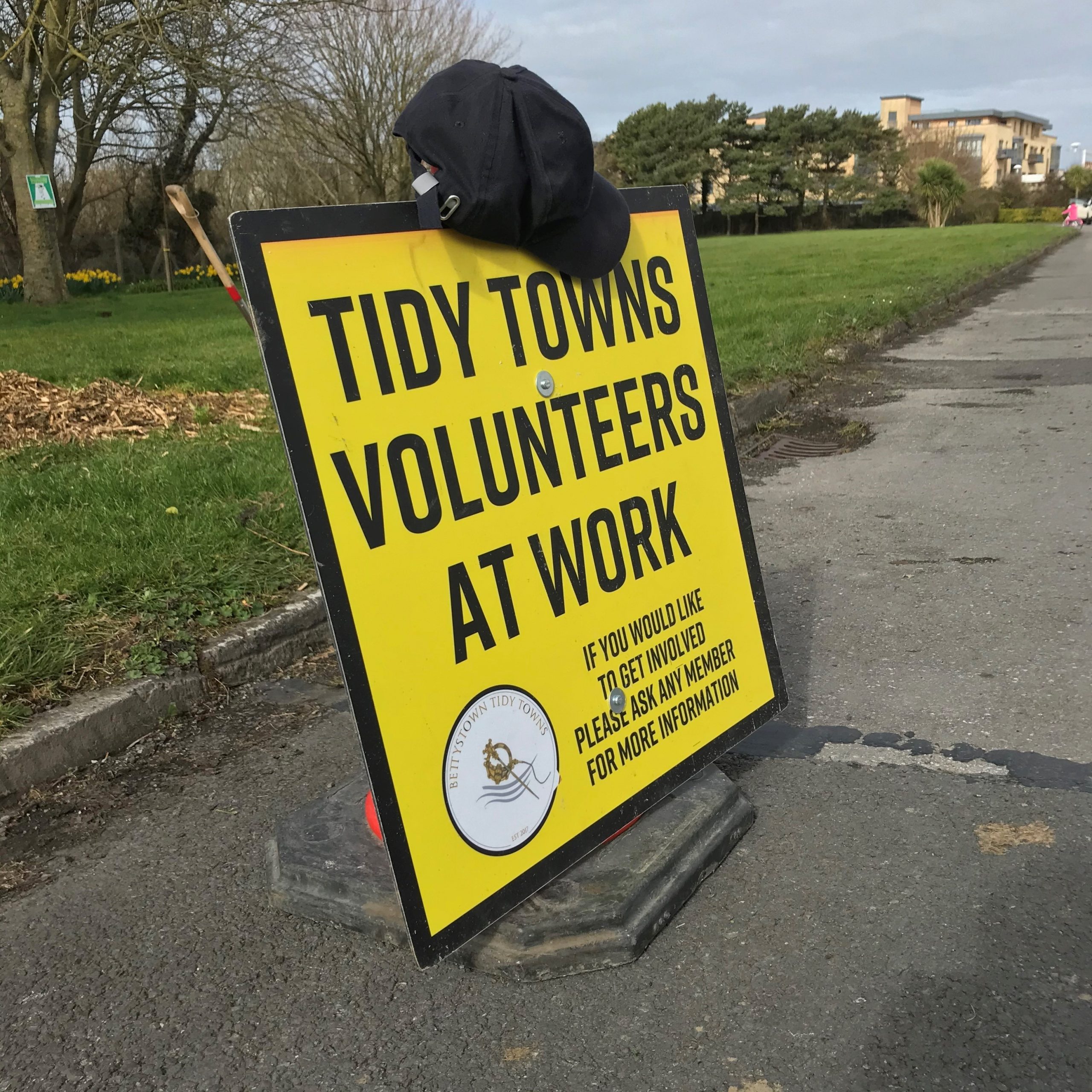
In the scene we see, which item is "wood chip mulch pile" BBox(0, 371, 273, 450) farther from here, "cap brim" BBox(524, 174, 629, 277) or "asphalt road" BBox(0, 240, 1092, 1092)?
"cap brim" BBox(524, 174, 629, 277)

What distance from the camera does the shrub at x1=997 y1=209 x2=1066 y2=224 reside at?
65188 mm

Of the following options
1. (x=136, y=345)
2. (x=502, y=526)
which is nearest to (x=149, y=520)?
(x=502, y=526)

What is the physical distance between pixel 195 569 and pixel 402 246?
228 cm

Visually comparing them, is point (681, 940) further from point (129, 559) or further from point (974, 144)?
point (974, 144)

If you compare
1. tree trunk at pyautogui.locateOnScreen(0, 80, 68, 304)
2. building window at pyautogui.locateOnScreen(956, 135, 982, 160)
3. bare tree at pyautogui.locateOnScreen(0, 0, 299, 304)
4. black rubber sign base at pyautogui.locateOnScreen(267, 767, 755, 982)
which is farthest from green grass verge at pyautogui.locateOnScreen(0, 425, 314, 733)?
building window at pyautogui.locateOnScreen(956, 135, 982, 160)

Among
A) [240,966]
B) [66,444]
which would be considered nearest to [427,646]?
[240,966]

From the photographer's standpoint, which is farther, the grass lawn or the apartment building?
the apartment building

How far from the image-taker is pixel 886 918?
2.29m

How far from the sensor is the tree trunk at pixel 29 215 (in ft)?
60.7

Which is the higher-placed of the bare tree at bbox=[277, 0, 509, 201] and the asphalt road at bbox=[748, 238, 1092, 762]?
the bare tree at bbox=[277, 0, 509, 201]

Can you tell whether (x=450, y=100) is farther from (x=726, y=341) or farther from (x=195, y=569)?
(x=726, y=341)

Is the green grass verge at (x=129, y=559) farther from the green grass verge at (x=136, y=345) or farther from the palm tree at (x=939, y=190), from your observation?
the palm tree at (x=939, y=190)

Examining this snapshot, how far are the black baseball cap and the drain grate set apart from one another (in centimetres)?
483

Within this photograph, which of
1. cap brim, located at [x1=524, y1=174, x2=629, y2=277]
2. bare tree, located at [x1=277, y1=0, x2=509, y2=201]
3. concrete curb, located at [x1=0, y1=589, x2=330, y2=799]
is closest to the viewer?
cap brim, located at [x1=524, y1=174, x2=629, y2=277]
